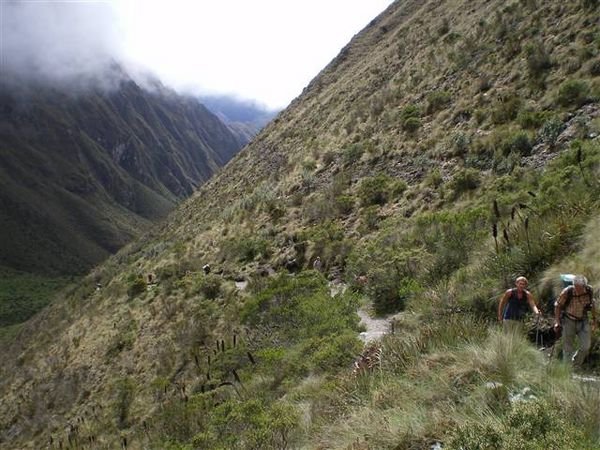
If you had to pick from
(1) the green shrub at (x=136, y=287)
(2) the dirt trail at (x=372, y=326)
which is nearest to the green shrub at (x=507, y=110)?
(2) the dirt trail at (x=372, y=326)

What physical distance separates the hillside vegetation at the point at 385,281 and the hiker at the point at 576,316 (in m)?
0.22

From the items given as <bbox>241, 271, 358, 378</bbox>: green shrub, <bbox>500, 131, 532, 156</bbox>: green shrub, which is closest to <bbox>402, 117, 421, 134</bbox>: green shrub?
<bbox>500, 131, 532, 156</bbox>: green shrub

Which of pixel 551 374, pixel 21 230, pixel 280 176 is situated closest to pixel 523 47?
pixel 280 176

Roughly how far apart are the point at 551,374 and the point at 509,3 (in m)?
23.2

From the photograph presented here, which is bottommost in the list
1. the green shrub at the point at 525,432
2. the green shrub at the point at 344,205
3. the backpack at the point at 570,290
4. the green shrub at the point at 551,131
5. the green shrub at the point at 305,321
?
the green shrub at the point at 551,131

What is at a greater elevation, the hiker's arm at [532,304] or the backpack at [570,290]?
the backpack at [570,290]

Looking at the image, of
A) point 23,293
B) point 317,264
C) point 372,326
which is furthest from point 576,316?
point 23,293

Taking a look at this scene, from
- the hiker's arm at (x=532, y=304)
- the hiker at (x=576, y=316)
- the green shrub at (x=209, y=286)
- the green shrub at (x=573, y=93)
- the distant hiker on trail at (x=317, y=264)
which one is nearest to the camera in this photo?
the hiker at (x=576, y=316)

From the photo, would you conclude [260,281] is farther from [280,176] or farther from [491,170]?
[280,176]

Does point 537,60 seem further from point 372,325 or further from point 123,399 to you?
point 123,399

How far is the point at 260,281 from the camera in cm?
1575

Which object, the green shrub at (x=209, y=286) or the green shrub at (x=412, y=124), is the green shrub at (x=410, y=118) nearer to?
the green shrub at (x=412, y=124)

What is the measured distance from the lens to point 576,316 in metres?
5.56

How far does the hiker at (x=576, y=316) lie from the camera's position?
17.9 ft
